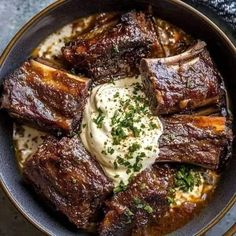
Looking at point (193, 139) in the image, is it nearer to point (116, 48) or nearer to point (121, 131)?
point (121, 131)

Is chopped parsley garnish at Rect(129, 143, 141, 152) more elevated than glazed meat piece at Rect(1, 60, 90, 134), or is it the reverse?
glazed meat piece at Rect(1, 60, 90, 134)

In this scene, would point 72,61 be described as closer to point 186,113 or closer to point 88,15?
point 88,15

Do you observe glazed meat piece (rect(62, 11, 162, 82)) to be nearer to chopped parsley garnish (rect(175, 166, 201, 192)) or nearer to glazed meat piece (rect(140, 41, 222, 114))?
glazed meat piece (rect(140, 41, 222, 114))

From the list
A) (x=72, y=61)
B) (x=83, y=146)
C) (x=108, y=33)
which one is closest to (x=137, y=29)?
(x=108, y=33)

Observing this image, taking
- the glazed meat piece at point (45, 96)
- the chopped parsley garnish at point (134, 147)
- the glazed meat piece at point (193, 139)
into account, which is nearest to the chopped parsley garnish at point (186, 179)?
the glazed meat piece at point (193, 139)

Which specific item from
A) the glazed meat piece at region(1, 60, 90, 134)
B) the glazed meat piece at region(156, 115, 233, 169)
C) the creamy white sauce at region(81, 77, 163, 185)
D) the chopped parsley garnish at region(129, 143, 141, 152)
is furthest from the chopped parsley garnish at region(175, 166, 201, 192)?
the glazed meat piece at region(1, 60, 90, 134)

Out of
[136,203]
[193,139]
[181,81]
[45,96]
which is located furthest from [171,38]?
[136,203]
